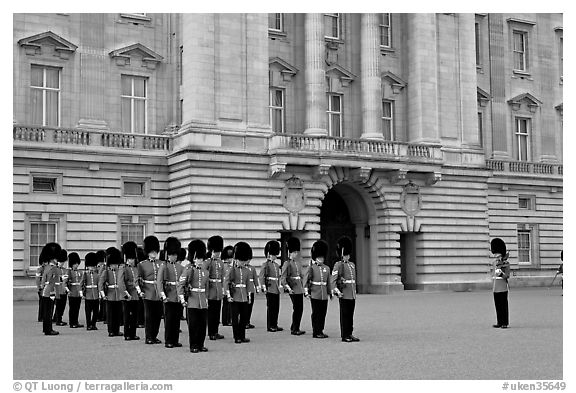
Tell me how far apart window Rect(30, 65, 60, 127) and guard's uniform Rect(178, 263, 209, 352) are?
52.5 feet

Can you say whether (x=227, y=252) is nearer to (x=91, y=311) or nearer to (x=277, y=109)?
(x=91, y=311)

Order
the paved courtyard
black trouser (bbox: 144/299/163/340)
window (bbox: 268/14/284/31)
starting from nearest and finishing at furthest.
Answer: the paved courtyard, black trouser (bbox: 144/299/163/340), window (bbox: 268/14/284/31)

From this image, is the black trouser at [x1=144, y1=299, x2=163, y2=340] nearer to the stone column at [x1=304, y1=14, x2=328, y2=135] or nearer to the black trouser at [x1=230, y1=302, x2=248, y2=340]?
the black trouser at [x1=230, y1=302, x2=248, y2=340]

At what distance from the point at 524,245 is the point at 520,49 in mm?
9043

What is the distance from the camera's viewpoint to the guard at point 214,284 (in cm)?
1576

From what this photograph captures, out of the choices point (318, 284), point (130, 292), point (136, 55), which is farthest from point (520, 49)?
point (130, 292)

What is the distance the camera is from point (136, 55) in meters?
30.7

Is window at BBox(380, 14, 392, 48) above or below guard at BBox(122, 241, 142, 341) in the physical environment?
above

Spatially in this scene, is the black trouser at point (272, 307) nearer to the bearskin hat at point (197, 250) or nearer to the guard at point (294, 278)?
the guard at point (294, 278)

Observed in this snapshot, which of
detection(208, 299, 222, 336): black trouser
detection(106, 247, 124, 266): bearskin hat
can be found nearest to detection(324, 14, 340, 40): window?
detection(106, 247, 124, 266): bearskin hat

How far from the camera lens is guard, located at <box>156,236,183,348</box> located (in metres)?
14.7

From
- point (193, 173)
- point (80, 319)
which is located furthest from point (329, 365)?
point (193, 173)

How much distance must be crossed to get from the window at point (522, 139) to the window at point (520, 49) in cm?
240

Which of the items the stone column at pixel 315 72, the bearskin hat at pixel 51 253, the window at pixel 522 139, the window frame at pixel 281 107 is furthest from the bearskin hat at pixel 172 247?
the window at pixel 522 139
